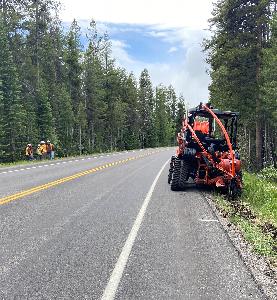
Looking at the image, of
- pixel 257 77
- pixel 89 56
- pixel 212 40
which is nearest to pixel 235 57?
pixel 257 77

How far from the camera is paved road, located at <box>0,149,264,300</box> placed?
A: 520 cm

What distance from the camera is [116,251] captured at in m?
6.82

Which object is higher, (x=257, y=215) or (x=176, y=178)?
(x=176, y=178)

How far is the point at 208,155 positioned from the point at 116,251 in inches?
300

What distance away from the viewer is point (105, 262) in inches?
245

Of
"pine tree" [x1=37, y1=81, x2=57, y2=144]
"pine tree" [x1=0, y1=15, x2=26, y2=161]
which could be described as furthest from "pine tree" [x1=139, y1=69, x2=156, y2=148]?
Result: "pine tree" [x1=0, y1=15, x2=26, y2=161]

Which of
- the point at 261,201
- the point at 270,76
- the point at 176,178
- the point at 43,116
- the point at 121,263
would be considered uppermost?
the point at 270,76

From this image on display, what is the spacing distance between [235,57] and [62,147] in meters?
32.7

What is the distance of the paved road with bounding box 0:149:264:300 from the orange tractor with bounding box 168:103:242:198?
4.68ft

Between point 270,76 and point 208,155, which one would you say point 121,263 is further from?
point 270,76

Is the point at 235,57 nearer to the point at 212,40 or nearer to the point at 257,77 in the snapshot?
the point at 257,77

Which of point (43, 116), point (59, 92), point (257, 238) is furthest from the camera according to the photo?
point (59, 92)

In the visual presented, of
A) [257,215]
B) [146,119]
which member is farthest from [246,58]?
[146,119]

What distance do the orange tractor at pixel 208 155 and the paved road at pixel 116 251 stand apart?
143 centimetres
